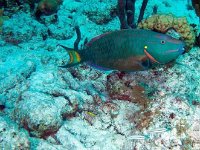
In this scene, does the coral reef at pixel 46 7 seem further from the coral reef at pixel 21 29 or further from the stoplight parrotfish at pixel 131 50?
the stoplight parrotfish at pixel 131 50

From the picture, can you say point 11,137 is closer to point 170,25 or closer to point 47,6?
point 170,25

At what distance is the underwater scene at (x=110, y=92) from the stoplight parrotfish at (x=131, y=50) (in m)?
0.01

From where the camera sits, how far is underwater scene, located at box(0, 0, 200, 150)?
2658 millimetres

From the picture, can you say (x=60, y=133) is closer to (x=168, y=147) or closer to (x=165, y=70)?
(x=168, y=147)

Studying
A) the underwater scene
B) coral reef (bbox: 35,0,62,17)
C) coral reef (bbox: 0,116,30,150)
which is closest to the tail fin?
the underwater scene

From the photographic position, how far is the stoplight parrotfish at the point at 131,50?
2605 mm

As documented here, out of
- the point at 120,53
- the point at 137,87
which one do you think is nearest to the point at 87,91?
the point at 137,87

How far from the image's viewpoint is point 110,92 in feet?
11.3

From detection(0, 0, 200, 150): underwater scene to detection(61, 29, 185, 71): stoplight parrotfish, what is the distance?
0.01 metres

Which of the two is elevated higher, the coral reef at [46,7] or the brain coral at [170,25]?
the brain coral at [170,25]

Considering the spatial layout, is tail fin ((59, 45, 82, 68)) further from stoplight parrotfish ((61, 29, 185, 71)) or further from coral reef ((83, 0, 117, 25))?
coral reef ((83, 0, 117, 25))

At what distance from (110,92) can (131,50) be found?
974 millimetres

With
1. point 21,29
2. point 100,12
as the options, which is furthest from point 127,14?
point 21,29

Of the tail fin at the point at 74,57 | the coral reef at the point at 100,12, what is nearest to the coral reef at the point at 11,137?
the tail fin at the point at 74,57
